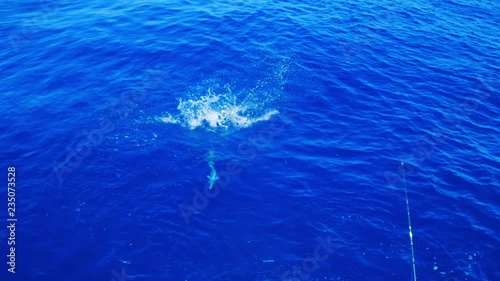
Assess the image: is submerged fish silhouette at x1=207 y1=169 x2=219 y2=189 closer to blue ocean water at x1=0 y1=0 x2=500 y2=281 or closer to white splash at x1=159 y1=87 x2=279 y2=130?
blue ocean water at x1=0 y1=0 x2=500 y2=281

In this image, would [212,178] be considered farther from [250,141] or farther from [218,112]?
[218,112]

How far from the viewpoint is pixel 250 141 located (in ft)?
150

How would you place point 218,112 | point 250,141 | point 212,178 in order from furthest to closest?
point 218,112 < point 250,141 < point 212,178

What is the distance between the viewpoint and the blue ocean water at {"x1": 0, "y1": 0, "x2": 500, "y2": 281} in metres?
35.1

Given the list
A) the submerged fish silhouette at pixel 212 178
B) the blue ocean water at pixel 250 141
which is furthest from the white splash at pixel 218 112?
the submerged fish silhouette at pixel 212 178

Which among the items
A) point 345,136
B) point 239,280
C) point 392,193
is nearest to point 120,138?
point 239,280

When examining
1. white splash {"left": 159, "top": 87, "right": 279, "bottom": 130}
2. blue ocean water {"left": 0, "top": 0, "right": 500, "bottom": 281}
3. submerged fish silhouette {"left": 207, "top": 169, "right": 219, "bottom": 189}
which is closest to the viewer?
blue ocean water {"left": 0, "top": 0, "right": 500, "bottom": 281}

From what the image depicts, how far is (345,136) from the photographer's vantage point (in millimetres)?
46594

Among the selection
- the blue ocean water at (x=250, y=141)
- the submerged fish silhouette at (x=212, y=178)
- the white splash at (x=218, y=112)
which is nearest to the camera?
Answer: the blue ocean water at (x=250, y=141)

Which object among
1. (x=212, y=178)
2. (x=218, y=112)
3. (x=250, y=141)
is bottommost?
(x=212, y=178)

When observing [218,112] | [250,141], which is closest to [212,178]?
[250,141]

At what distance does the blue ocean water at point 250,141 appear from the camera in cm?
3509

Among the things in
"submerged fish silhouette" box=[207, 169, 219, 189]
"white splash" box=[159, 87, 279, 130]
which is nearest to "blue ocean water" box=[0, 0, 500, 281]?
"white splash" box=[159, 87, 279, 130]

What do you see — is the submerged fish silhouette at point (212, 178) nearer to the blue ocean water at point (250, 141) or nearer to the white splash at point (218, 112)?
the blue ocean water at point (250, 141)
